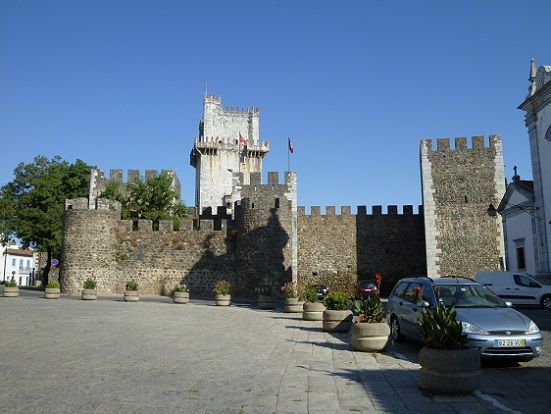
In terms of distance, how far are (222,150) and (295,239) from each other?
22737 mm

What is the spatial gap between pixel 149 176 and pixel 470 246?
23.6 metres

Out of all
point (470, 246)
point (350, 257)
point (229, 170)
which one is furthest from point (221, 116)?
point (470, 246)

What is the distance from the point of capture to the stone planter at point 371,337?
364 inches

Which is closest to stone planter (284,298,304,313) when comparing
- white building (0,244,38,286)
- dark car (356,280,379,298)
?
dark car (356,280,379,298)

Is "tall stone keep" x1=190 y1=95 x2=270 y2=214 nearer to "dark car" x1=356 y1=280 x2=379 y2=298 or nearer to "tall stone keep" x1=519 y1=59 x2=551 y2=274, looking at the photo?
"dark car" x1=356 y1=280 x2=379 y2=298

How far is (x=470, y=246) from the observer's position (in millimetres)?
30938

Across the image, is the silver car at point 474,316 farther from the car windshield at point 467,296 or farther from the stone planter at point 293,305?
the stone planter at point 293,305

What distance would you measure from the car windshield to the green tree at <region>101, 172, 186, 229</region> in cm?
2823

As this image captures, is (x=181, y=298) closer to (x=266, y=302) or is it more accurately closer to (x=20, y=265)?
(x=266, y=302)

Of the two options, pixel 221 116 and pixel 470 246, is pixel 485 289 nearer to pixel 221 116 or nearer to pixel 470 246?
pixel 470 246

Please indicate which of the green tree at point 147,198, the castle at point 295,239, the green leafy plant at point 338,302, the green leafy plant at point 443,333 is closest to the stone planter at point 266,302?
the castle at point 295,239

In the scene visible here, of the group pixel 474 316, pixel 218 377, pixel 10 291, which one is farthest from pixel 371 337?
pixel 10 291

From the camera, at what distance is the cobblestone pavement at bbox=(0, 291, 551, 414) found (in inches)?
214

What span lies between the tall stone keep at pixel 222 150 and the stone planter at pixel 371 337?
1665 inches
